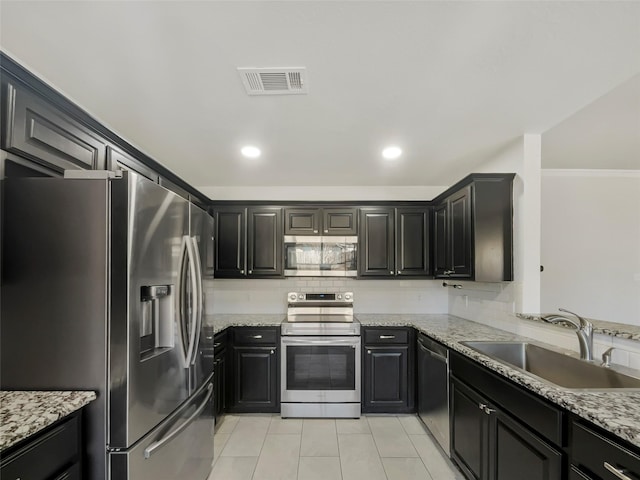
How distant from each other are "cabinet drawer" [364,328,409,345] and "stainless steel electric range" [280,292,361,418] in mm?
127

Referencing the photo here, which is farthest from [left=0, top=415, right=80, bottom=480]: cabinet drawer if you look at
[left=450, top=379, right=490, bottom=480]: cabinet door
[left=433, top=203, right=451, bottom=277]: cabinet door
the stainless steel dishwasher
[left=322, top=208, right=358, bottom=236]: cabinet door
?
[left=433, top=203, right=451, bottom=277]: cabinet door

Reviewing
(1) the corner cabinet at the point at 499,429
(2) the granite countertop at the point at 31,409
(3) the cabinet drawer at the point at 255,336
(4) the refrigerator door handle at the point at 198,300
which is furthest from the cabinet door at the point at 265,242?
(2) the granite countertop at the point at 31,409

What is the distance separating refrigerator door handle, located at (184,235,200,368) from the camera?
1.74 metres

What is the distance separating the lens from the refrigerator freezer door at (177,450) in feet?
4.35

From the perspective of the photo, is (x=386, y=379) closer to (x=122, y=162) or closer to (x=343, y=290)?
(x=343, y=290)

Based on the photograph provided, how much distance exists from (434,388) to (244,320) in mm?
1932

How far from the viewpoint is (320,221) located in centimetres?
355

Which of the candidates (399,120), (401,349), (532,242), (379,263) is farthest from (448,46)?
(401,349)

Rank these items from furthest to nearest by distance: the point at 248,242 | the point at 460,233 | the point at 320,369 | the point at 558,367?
the point at 248,242 → the point at 320,369 → the point at 460,233 → the point at 558,367

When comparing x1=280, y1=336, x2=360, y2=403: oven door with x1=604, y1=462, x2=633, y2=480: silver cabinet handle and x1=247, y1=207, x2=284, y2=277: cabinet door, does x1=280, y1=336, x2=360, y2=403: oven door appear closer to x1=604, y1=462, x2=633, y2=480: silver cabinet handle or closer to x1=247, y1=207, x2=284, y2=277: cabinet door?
x1=247, y1=207, x2=284, y2=277: cabinet door

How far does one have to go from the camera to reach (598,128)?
2.32 meters

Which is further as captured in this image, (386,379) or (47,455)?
(386,379)

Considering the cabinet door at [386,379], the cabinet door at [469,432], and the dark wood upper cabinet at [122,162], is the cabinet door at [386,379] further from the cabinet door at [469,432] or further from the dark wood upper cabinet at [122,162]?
the dark wood upper cabinet at [122,162]

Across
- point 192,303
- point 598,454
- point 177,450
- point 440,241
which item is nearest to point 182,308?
point 192,303
